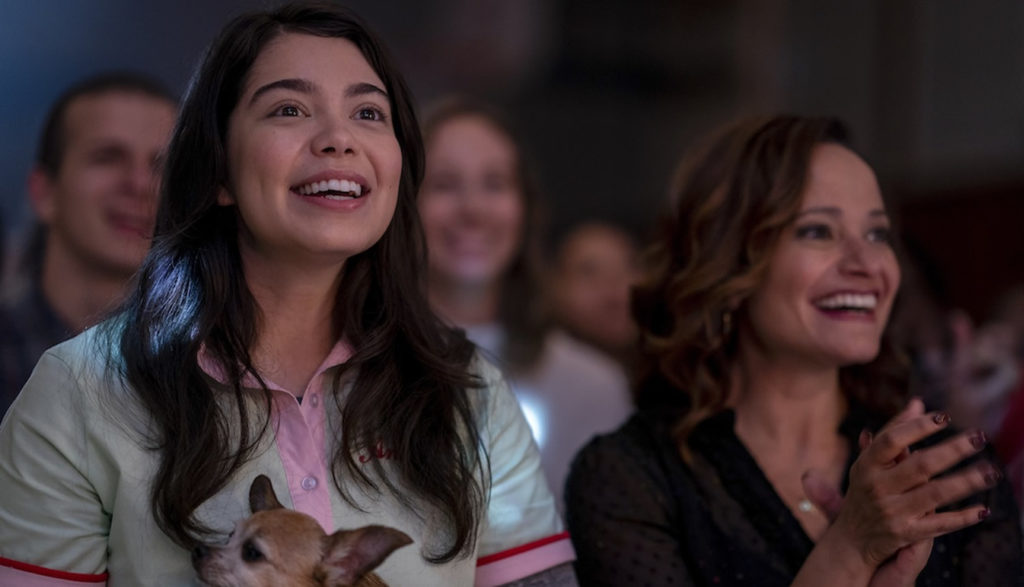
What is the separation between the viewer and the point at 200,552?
5.24 ft

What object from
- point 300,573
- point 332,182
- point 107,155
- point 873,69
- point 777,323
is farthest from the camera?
point 873,69

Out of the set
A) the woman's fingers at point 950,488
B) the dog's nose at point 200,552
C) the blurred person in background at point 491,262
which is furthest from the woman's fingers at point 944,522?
the blurred person in background at point 491,262

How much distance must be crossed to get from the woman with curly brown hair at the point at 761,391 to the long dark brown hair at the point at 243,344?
46 cm

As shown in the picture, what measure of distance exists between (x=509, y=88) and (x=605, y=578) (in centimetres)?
674

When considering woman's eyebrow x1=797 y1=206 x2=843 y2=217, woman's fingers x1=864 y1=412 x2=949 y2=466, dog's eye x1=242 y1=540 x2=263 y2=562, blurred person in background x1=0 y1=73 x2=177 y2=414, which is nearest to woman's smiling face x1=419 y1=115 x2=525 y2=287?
blurred person in background x1=0 y1=73 x2=177 y2=414

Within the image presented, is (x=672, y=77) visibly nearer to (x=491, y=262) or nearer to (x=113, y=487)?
(x=491, y=262)

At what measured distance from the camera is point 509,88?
8.52m

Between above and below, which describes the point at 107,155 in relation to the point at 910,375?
above

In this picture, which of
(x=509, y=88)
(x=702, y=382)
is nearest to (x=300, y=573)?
(x=702, y=382)

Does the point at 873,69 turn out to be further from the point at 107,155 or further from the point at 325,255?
the point at 325,255

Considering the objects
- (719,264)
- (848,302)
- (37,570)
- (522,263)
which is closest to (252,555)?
(37,570)

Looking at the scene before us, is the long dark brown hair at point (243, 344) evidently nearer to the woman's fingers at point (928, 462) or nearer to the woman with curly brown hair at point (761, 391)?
the woman with curly brown hair at point (761, 391)

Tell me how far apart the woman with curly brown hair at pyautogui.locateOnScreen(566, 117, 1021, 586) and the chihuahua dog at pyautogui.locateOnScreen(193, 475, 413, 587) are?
64 cm

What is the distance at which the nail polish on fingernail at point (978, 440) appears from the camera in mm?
1723
